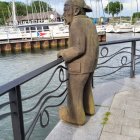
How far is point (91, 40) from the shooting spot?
3.10m

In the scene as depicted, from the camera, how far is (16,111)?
85.7 inches

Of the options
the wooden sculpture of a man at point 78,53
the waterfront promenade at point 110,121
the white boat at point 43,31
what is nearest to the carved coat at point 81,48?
the wooden sculpture of a man at point 78,53

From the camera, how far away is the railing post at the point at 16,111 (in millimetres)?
2096

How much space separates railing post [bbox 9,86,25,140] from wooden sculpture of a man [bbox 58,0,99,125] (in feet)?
3.69

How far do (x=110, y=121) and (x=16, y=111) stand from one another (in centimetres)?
177

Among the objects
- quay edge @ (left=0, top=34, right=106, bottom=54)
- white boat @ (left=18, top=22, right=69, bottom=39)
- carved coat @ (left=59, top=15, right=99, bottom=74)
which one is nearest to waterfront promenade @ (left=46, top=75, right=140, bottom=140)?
carved coat @ (left=59, top=15, right=99, bottom=74)

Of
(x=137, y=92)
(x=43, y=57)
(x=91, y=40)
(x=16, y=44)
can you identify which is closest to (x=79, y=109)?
(x=91, y=40)

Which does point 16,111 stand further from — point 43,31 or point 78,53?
point 43,31

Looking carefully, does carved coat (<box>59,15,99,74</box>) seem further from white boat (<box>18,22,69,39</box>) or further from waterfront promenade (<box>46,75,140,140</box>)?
white boat (<box>18,22,69,39</box>)

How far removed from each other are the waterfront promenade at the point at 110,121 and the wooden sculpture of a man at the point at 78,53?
20 cm

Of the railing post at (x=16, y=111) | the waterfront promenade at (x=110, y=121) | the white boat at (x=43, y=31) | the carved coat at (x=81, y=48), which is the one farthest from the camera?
the white boat at (x=43, y=31)

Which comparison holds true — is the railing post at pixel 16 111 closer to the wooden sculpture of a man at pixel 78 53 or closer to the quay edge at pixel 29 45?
the wooden sculpture of a man at pixel 78 53

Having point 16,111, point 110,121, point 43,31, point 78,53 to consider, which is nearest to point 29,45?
point 43,31

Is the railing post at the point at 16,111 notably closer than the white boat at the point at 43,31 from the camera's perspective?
Yes
